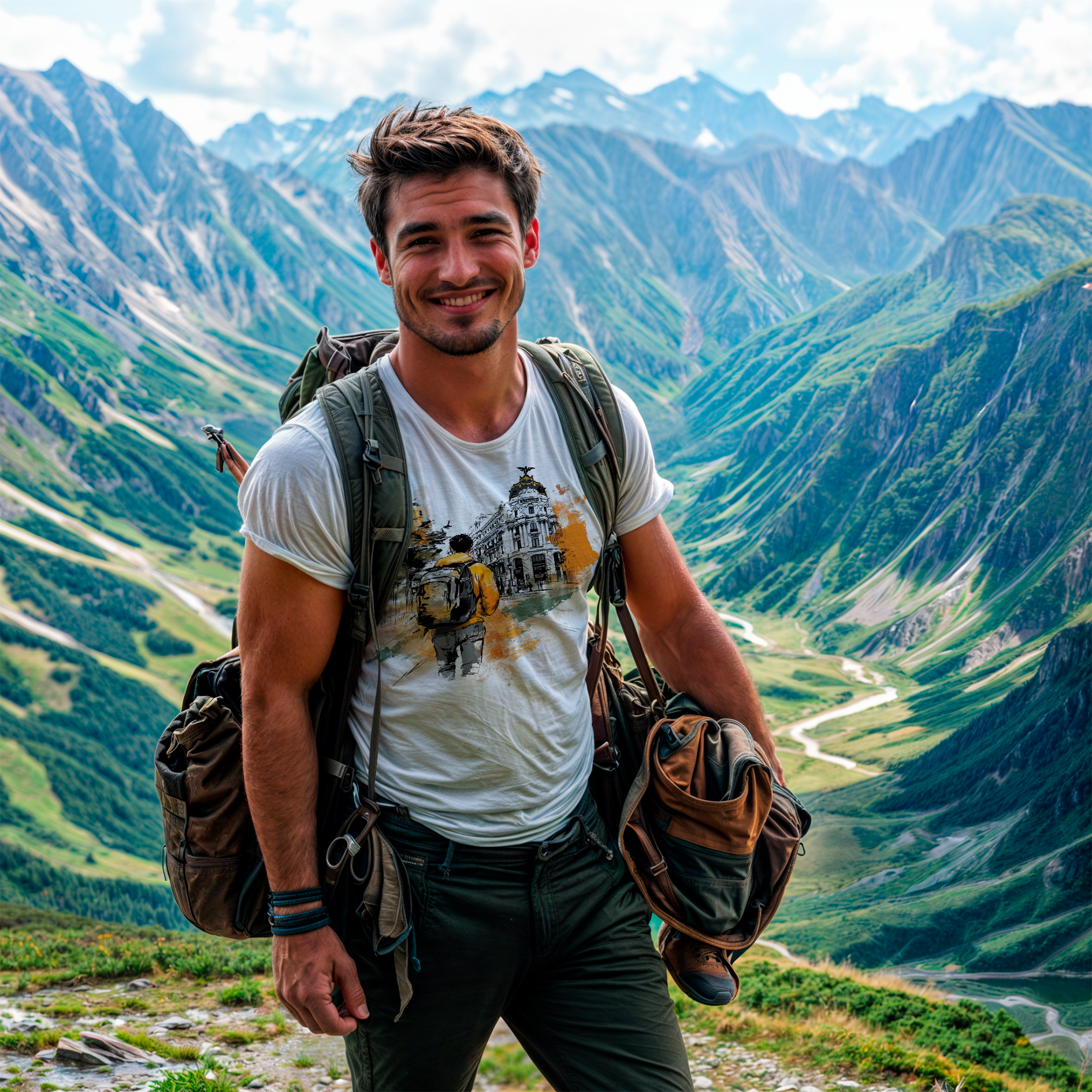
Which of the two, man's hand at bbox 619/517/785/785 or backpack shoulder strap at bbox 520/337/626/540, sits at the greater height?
backpack shoulder strap at bbox 520/337/626/540

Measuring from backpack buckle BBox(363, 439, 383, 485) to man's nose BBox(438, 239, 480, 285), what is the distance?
0.74 meters

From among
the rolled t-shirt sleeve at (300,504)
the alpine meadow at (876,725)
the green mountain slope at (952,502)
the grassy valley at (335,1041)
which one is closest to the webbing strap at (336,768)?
the rolled t-shirt sleeve at (300,504)

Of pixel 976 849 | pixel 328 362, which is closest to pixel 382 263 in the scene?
pixel 328 362

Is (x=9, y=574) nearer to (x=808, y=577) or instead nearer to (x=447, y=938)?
(x=808, y=577)

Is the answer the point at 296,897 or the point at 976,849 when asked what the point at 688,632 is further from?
the point at 976,849

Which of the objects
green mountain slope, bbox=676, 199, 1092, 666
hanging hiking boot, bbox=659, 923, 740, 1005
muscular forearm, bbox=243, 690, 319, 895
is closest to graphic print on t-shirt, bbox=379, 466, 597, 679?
muscular forearm, bbox=243, 690, 319, 895

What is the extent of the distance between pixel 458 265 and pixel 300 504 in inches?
45.6

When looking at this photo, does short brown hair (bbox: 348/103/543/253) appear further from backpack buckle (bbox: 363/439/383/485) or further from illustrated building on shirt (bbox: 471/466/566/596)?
illustrated building on shirt (bbox: 471/466/566/596)

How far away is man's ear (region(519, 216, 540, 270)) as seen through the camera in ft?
13.2

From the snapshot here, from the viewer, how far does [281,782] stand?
3434 mm

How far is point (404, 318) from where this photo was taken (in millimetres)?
3631

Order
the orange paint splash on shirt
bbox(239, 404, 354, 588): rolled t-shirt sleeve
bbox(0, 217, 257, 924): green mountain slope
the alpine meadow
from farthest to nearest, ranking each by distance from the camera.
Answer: bbox(0, 217, 257, 924): green mountain slope
the alpine meadow
the orange paint splash on shirt
bbox(239, 404, 354, 588): rolled t-shirt sleeve

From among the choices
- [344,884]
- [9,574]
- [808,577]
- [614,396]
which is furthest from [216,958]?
[9,574]

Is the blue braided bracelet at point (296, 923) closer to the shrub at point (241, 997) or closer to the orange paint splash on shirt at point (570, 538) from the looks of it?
the orange paint splash on shirt at point (570, 538)
